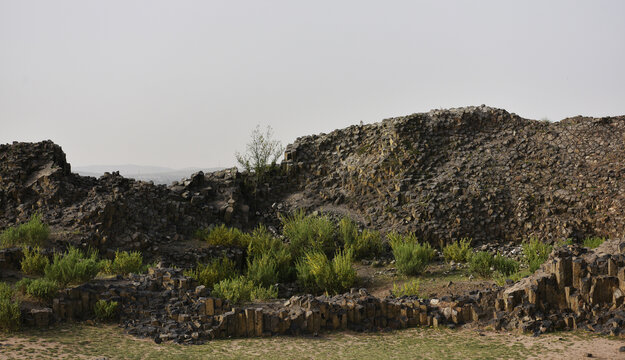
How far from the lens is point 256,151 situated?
72.8 ft

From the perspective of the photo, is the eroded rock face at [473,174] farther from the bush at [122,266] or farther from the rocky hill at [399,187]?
the bush at [122,266]

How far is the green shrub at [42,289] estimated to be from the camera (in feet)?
31.4

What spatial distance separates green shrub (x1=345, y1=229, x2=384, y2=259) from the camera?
54.3 feet

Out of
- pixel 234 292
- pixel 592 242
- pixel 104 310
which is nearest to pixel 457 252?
pixel 592 242

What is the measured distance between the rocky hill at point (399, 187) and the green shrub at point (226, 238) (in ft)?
4.21

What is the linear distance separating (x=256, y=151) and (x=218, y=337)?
13.7 meters

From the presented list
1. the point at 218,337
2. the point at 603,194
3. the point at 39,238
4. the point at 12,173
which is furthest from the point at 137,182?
the point at 603,194

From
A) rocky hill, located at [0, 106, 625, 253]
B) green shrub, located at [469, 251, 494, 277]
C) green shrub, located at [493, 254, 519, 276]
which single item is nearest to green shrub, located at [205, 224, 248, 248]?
rocky hill, located at [0, 106, 625, 253]

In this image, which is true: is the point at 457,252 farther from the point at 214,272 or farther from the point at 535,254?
the point at 214,272

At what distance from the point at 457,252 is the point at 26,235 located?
12.2m

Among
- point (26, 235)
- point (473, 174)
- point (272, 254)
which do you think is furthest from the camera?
point (473, 174)

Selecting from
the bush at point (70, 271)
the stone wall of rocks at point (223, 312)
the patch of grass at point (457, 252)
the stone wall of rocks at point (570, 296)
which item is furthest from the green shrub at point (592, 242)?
the bush at point (70, 271)

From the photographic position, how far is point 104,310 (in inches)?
377

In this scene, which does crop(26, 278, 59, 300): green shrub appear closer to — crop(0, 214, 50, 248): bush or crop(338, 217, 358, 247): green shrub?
crop(0, 214, 50, 248): bush
